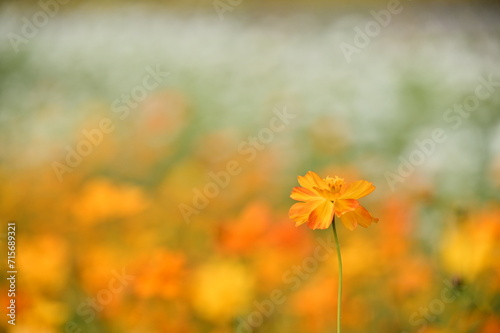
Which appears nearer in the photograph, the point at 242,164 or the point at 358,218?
the point at 358,218

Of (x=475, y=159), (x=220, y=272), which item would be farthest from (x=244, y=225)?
(x=475, y=159)

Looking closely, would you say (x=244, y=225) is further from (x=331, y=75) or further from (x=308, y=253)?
(x=331, y=75)
